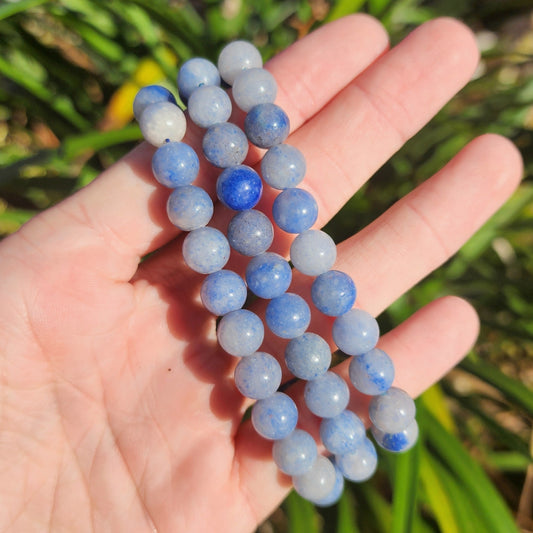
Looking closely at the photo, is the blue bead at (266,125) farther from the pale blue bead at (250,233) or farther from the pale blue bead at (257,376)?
the pale blue bead at (257,376)

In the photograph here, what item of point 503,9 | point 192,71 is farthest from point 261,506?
point 503,9

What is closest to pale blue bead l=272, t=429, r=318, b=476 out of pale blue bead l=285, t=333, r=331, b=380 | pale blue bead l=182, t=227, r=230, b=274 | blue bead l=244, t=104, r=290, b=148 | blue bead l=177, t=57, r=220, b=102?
pale blue bead l=285, t=333, r=331, b=380

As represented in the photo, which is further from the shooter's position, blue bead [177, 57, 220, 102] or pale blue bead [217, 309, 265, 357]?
blue bead [177, 57, 220, 102]

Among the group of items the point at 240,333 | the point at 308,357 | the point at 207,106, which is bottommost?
the point at 308,357

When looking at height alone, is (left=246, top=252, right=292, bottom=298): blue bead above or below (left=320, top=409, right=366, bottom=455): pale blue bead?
above

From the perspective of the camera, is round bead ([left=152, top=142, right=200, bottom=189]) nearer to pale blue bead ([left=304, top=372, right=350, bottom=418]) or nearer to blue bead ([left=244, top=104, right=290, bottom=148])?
blue bead ([left=244, top=104, right=290, bottom=148])

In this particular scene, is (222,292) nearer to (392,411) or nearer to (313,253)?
(313,253)

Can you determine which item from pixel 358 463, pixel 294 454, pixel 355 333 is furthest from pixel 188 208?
pixel 358 463
